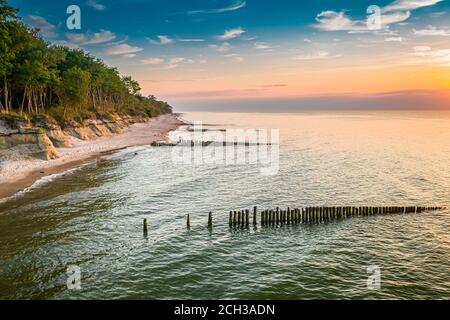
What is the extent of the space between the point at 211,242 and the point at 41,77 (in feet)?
191

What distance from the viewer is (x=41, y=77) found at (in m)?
68.2

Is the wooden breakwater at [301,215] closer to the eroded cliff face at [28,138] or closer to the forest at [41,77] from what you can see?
the eroded cliff face at [28,138]

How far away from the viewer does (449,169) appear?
66.6 metres

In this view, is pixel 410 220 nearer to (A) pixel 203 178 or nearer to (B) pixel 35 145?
(A) pixel 203 178

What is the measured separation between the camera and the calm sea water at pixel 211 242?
2217 centimetres

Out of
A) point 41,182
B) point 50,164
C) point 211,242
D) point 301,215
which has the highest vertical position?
point 50,164

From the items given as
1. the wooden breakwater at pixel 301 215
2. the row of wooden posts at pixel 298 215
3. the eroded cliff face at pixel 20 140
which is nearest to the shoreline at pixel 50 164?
the eroded cliff face at pixel 20 140

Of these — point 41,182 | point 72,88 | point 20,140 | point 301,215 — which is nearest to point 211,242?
point 301,215

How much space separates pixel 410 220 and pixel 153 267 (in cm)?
2769

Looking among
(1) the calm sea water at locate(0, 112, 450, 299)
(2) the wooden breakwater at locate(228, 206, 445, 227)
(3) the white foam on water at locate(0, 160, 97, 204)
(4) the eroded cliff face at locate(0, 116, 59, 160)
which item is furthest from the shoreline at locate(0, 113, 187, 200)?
(2) the wooden breakwater at locate(228, 206, 445, 227)

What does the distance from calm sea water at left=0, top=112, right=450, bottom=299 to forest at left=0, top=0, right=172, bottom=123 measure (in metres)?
27.1

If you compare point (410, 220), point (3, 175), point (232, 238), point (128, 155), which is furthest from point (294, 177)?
point (3, 175)

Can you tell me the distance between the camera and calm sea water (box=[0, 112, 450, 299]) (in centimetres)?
2217

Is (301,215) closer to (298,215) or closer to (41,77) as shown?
(298,215)
